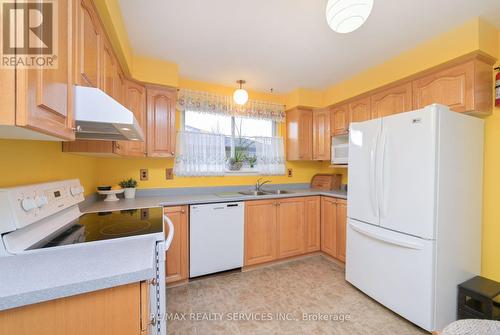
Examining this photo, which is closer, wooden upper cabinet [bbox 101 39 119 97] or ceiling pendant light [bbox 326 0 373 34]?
ceiling pendant light [bbox 326 0 373 34]

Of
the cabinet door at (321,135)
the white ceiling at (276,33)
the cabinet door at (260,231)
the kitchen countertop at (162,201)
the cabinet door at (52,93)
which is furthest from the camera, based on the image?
the cabinet door at (321,135)

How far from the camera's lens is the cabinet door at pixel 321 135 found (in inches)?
123

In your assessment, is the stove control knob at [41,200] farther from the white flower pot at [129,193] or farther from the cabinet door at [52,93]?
→ the white flower pot at [129,193]

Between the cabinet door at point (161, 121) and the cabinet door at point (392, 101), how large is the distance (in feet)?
7.70

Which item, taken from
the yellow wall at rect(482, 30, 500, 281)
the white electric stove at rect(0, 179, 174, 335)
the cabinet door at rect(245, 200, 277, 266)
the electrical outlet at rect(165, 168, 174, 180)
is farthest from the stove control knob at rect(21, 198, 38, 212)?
the yellow wall at rect(482, 30, 500, 281)

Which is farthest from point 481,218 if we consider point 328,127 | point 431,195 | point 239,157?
point 239,157

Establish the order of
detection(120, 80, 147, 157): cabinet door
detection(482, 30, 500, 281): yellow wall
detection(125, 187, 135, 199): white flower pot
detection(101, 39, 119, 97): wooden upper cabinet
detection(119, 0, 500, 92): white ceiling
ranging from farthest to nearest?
detection(125, 187, 135, 199): white flower pot
detection(120, 80, 147, 157): cabinet door
detection(482, 30, 500, 281): yellow wall
detection(119, 0, 500, 92): white ceiling
detection(101, 39, 119, 97): wooden upper cabinet

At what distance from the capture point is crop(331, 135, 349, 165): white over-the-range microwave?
2.79m

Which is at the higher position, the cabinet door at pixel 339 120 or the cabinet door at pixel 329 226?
the cabinet door at pixel 339 120

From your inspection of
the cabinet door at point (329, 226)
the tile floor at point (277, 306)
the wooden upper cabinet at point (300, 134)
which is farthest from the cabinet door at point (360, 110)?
the tile floor at point (277, 306)

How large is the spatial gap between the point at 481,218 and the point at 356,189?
103 cm

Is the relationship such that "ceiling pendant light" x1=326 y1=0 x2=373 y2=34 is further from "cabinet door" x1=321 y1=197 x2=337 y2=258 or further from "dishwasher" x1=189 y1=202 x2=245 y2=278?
"cabinet door" x1=321 y1=197 x2=337 y2=258

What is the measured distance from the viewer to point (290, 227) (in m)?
2.76

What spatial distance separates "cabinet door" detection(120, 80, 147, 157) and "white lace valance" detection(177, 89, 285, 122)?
49 centimetres
